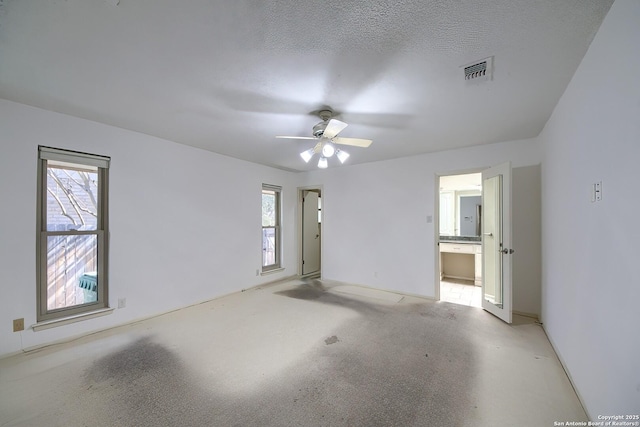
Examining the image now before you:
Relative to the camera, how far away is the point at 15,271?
233 centimetres

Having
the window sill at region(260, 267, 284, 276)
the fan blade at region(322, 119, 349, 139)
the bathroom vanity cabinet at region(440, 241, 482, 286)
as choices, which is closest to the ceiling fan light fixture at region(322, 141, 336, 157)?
the fan blade at region(322, 119, 349, 139)

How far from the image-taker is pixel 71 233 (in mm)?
2711

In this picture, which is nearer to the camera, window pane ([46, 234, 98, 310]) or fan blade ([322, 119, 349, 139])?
fan blade ([322, 119, 349, 139])

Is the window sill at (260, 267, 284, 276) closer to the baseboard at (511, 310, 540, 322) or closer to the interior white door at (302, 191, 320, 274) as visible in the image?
the interior white door at (302, 191, 320, 274)

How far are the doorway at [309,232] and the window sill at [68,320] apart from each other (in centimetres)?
354

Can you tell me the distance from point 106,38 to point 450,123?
3.16 m

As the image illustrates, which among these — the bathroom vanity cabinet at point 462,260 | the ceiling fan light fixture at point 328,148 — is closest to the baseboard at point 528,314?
the bathroom vanity cabinet at point 462,260

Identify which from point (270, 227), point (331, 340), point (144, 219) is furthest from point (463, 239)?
point (144, 219)

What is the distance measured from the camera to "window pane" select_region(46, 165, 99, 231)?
262 centimetres

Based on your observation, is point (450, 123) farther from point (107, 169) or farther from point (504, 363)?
point (107, 169)

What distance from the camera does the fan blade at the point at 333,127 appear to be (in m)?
2.23

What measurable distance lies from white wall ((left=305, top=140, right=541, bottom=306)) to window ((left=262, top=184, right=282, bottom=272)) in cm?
105

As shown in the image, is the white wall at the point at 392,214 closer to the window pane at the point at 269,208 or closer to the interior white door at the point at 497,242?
the interior white door at the point at 497,242

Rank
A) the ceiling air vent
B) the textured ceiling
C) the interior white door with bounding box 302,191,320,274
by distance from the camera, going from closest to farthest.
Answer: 1. the textured ceiling
2. the ceiling air vent
3. the interior white door with bounding box 302,191,320,274
